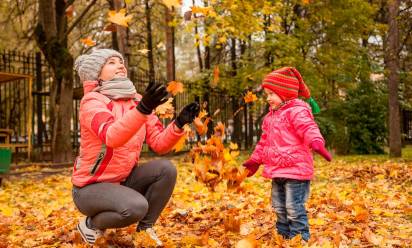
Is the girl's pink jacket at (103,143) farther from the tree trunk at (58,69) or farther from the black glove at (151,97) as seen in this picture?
the tree trunk at (58,69)

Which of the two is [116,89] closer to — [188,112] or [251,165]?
[188,112]

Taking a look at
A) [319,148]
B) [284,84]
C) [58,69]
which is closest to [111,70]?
[284,84]

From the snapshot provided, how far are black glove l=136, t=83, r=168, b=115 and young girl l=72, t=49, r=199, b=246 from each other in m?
0.34

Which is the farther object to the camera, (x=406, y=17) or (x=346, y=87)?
(x=346, y=87)

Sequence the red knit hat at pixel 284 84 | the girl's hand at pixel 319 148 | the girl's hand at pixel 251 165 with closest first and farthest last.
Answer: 1. the girl's hand at pixel 319 148
2. the red knit hat at pixel 284 84
3. the girl's hand at pixel 251 165

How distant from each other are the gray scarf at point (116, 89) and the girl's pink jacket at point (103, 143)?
0.14 feet

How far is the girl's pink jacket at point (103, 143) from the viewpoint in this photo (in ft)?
9.77

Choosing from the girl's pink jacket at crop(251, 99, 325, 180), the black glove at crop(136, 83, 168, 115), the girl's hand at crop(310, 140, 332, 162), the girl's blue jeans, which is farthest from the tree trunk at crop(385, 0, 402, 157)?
the black glove at crop(136, 83, 168, 115)

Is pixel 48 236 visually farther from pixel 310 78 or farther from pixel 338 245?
pixel 310 78

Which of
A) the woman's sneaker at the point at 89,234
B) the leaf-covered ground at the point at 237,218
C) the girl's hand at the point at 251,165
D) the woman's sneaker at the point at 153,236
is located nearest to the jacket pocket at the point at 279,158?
the girl's hand at the point at 251,165

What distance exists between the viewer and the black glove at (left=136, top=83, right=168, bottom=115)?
2631 mm

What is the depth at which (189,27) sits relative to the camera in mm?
11555

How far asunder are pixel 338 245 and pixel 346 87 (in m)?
13.2

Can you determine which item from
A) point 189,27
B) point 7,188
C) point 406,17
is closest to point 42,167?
point 7,188
